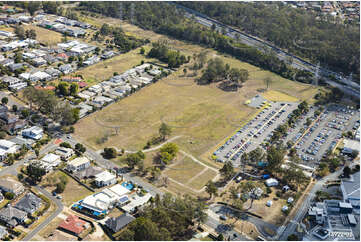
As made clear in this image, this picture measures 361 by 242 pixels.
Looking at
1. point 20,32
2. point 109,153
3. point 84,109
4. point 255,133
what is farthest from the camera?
point 20,32

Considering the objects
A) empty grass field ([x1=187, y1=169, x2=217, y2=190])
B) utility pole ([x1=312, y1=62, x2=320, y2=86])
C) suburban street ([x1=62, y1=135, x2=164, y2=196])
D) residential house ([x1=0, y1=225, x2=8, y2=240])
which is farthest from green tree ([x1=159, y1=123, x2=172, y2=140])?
utility pole ([x1=312, y1=62, x2=320, y2=86])

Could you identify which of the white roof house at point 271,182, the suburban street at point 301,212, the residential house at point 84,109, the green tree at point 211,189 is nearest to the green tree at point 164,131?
the green tree at point 211,189

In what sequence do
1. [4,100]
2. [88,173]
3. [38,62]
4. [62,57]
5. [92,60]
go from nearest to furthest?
[88,173] → [4,100] → [38,62] → [92,60] → [62,57]

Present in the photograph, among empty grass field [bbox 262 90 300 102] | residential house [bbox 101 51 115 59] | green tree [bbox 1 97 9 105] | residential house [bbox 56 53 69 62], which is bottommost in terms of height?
green tree [bbox 1 97 9 105]

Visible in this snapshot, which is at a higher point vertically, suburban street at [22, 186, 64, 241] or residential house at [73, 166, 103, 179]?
residential house at [73, 166, 103, 179]

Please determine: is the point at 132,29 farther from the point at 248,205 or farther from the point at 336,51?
the point at 248,205

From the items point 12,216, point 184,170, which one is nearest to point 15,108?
point 12,216

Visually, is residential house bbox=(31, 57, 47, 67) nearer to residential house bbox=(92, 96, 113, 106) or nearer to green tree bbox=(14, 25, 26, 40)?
green tree bbox=(14, 25, 26, 40)

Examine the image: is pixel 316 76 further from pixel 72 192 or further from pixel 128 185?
pixel 72 192
